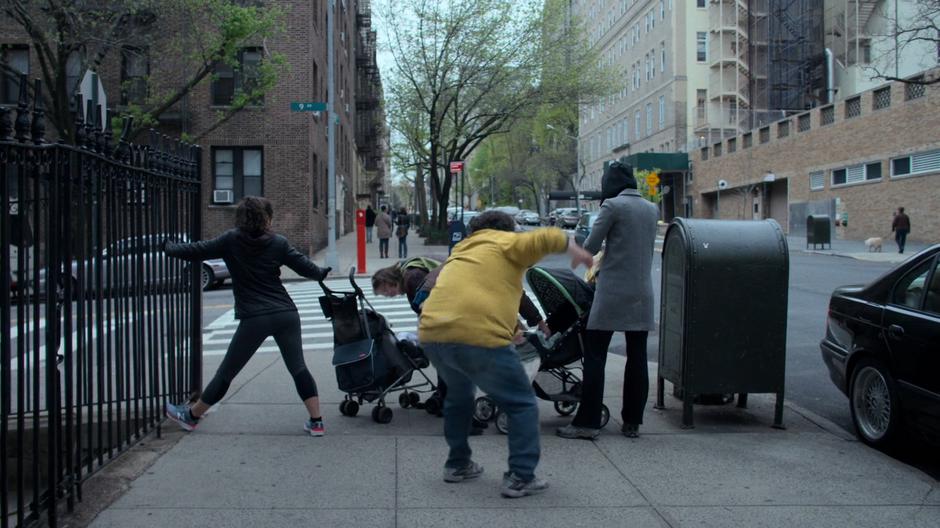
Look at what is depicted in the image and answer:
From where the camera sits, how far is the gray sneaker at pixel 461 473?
16.8 feet

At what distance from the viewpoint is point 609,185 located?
239 inches

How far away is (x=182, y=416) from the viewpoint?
617 centimetres

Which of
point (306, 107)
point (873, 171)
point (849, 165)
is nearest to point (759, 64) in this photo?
point (849, 165)

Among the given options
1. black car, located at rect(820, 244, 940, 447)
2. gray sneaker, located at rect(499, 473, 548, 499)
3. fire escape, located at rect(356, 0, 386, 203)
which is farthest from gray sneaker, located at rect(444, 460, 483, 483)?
fire escape, located at rect(356, 0, 386, 203)

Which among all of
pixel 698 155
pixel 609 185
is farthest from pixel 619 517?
pixel 698 155

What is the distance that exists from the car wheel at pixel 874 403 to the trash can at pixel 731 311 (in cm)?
54

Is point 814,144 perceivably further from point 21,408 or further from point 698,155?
point 21,408

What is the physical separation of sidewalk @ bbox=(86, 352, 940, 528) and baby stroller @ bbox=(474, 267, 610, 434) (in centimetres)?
23

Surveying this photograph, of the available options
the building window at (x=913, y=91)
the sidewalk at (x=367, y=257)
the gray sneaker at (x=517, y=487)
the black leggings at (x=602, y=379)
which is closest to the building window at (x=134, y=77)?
the sidewalk at (x=367, y=257)

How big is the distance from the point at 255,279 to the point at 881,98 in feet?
119

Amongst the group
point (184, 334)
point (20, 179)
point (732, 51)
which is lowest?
point (184, 334)

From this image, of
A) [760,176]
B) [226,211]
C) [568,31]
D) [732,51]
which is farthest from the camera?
[732,51]

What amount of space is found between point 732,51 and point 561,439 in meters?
56.5

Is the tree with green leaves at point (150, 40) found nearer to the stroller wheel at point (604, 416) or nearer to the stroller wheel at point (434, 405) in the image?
the stroller wheel at point (434, 405)
